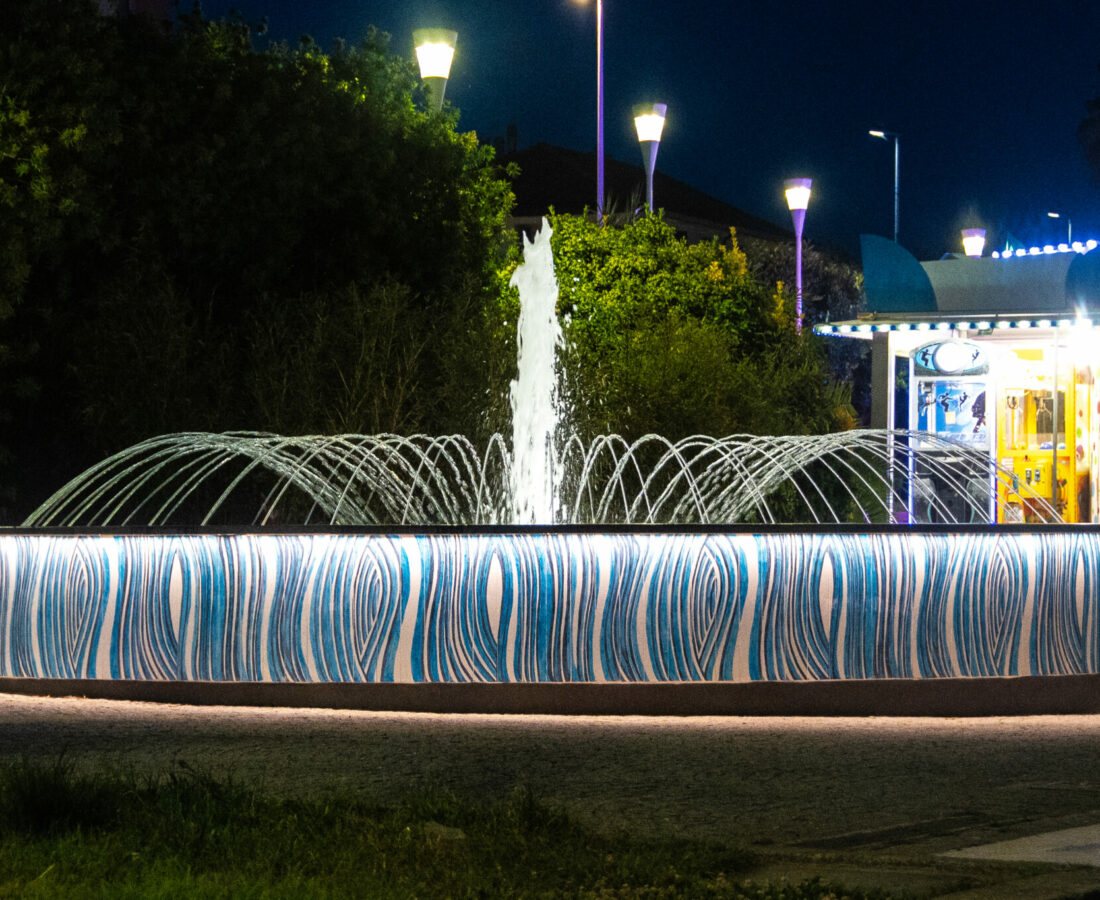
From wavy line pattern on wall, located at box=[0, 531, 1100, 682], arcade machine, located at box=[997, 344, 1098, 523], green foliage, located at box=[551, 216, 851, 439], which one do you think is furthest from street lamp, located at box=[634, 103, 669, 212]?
wavy line pattern on wall, located at box=[0, 531, 1100, 682]

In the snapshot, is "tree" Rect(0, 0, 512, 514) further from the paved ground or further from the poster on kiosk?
the paved ground

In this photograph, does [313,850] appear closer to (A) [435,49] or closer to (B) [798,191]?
(A) [435,49]

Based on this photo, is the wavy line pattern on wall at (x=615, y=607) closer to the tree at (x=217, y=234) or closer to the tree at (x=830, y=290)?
the tree at (x=217, y=234)

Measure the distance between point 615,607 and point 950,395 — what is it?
1156 cm

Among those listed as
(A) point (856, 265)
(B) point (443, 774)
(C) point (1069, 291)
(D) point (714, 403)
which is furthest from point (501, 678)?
(A) point (856, 265)

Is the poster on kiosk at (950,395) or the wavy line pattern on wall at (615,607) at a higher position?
the poster on kiosk at (950,395)

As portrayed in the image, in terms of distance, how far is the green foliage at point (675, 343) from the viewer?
24047 millimetres

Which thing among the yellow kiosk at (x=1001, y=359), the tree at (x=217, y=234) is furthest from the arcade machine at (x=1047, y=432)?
the tree at (x=217, y=234)

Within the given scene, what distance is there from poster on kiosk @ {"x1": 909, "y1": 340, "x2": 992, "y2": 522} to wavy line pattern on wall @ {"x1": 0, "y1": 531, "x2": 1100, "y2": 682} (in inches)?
408

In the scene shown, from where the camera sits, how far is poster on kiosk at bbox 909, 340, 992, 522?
19609 mm

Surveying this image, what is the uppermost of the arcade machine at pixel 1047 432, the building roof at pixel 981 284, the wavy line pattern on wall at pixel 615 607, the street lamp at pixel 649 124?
the street lamp at pixel 649 124

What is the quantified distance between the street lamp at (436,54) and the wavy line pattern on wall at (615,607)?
42.1 feet

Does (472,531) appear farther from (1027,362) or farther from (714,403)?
(714,403)

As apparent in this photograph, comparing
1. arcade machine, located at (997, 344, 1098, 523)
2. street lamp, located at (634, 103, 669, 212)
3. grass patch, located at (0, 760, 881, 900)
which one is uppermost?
street lamp, located at (634, 103, 669, 212)
